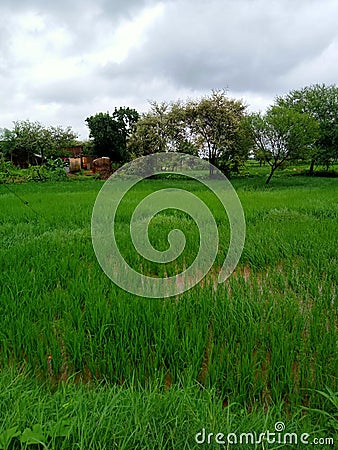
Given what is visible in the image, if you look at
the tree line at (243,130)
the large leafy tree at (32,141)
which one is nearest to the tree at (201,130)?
the tree line at (243,130)

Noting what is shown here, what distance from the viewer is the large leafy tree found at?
24.0 m

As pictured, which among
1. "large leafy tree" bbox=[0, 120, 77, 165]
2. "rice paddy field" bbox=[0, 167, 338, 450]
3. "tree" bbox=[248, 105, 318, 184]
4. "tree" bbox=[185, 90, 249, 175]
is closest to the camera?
"rice paddy field" bbox=[0, 167, 338, 450]

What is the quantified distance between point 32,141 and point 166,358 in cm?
2592

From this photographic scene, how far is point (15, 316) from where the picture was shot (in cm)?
202

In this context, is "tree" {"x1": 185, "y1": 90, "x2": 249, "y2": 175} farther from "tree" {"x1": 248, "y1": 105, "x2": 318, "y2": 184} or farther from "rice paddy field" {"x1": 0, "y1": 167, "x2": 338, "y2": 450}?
"rice paddy field" {"x1": 0, "y1": 167, "x2": 338, "y2": 450}

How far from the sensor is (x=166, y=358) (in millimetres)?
1662

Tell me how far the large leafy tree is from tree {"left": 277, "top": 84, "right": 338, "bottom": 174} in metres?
17.9

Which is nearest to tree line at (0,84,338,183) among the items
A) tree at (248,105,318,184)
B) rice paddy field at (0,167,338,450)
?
tree at (248,105,318,184)

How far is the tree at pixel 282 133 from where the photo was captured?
1355cm

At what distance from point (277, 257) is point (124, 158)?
22605mm

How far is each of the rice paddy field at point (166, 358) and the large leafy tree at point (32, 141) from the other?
23849 millimetres

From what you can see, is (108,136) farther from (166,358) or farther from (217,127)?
(166,358)

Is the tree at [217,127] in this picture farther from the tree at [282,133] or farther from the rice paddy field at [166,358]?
the rice paddy field at [166,358]

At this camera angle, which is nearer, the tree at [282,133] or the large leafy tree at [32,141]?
the tree at [282,133]
